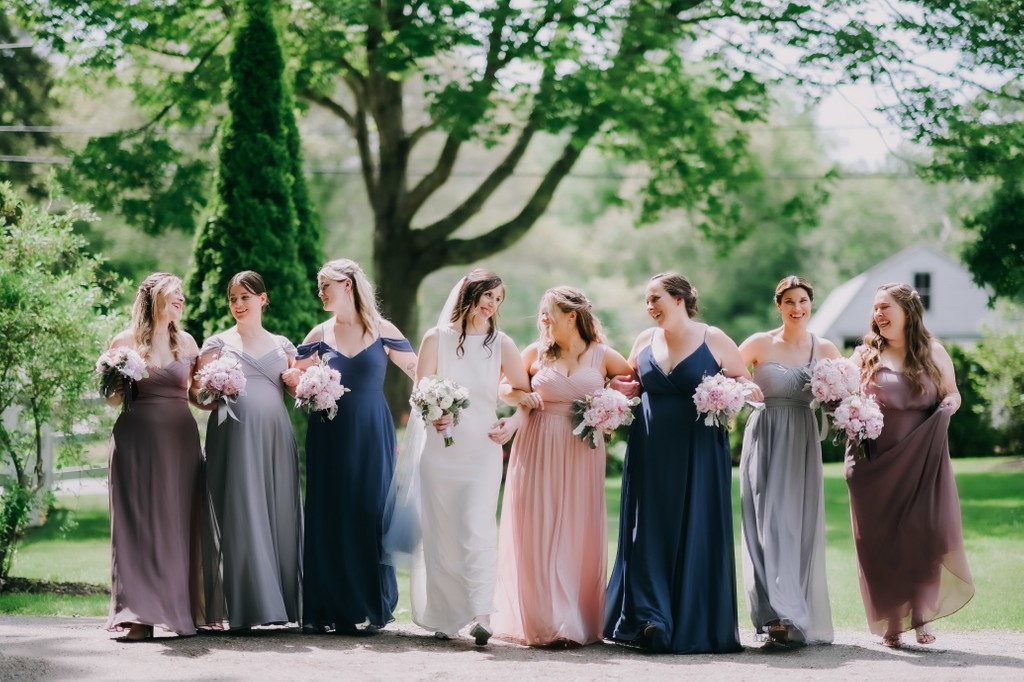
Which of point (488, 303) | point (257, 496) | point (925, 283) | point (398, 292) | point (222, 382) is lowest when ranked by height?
point (257, 496)

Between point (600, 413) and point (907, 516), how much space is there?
86.3 inches

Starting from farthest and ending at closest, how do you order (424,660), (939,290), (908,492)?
(939,290)
(908,492)
(424,660)

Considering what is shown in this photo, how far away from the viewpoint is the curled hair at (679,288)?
759 cm

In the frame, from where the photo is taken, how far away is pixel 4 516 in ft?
32.2

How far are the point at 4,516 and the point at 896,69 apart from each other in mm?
11820

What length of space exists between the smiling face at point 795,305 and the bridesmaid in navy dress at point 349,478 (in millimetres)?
2591

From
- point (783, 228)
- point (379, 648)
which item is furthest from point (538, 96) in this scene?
point (783, 228)

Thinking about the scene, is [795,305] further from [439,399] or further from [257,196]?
[257,196]

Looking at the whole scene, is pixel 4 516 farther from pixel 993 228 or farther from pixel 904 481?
pixel 993 228

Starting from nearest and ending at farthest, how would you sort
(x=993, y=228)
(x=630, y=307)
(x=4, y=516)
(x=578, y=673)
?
(x=578, y=673) → (x=4, y=516) → (x=993, y=228) → (x=630, y=307)

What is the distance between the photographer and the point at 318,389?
7602 millimetres

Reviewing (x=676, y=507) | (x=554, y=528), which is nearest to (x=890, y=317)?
(x=676, y=507)

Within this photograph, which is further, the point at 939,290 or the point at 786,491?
the point at 939,290

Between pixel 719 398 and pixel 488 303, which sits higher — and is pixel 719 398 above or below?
below
